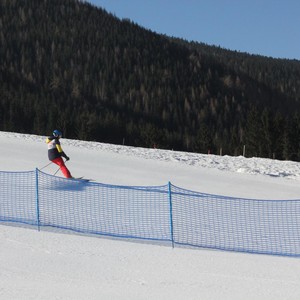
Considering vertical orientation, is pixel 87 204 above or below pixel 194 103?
below

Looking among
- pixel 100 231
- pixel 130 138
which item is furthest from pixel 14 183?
pixel 130 138

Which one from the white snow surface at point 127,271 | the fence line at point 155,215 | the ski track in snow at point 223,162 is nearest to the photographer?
the white snow surface at point 127,271

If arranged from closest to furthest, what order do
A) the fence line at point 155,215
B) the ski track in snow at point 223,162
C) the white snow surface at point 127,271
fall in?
the white snow surface at point 127,271, the fence line at point 155,215, the ski track in snow at point 223,162

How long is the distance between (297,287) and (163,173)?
41.5ft

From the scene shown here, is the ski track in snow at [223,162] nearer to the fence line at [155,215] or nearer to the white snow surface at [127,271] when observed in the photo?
the fence line at [155,215]

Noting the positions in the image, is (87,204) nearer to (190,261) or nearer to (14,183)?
(14,183)

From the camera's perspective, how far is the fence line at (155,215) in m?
10.9

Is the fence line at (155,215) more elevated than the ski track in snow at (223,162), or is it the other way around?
the ski track in snow at (223,162)

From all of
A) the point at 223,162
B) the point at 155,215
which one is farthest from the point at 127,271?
the point at 223,162

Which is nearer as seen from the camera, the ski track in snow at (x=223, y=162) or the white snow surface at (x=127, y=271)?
the white snow surface at (x=127, y=271)

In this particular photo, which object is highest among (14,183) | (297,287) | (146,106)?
(146,106)

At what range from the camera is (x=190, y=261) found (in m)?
9.05

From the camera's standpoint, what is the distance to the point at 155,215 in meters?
12.4

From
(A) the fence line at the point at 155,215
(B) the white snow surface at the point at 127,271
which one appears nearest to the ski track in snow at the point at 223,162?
(A) the fence line at the point at 155,215
